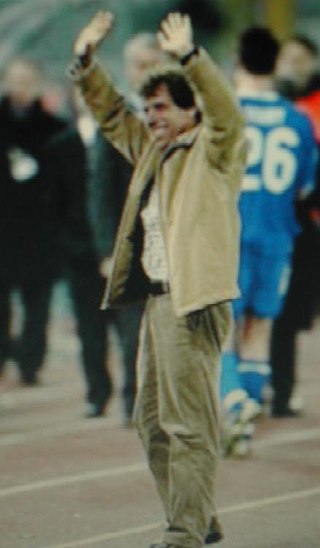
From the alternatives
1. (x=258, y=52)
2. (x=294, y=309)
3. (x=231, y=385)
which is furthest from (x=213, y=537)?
(x=294, y=309)

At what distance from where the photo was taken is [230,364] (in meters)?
10.1

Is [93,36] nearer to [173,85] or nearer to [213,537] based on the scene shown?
[173,85]

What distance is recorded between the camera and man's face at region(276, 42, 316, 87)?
38.7 feet

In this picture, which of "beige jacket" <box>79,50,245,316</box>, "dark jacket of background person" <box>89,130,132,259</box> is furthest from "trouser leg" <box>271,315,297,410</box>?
"beige jacket" <box>79,50,245,316</box>

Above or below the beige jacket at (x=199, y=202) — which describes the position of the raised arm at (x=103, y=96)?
above

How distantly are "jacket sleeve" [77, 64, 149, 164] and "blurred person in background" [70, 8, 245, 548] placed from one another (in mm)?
47

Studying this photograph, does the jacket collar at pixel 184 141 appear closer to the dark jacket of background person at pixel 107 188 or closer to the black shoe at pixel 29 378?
the dark jacket of background person at pixel 107 188

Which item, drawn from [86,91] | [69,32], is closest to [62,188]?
[86,91]

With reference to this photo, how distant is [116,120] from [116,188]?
267cm

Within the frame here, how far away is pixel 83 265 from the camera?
37.8ft

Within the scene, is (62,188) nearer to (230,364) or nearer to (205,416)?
(230,364)

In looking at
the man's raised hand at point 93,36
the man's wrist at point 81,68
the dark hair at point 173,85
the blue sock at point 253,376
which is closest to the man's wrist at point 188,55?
the dark hair at point 173,85

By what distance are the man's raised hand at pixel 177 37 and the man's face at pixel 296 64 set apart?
14.8 ft

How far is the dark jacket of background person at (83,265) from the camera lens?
11.4 m
